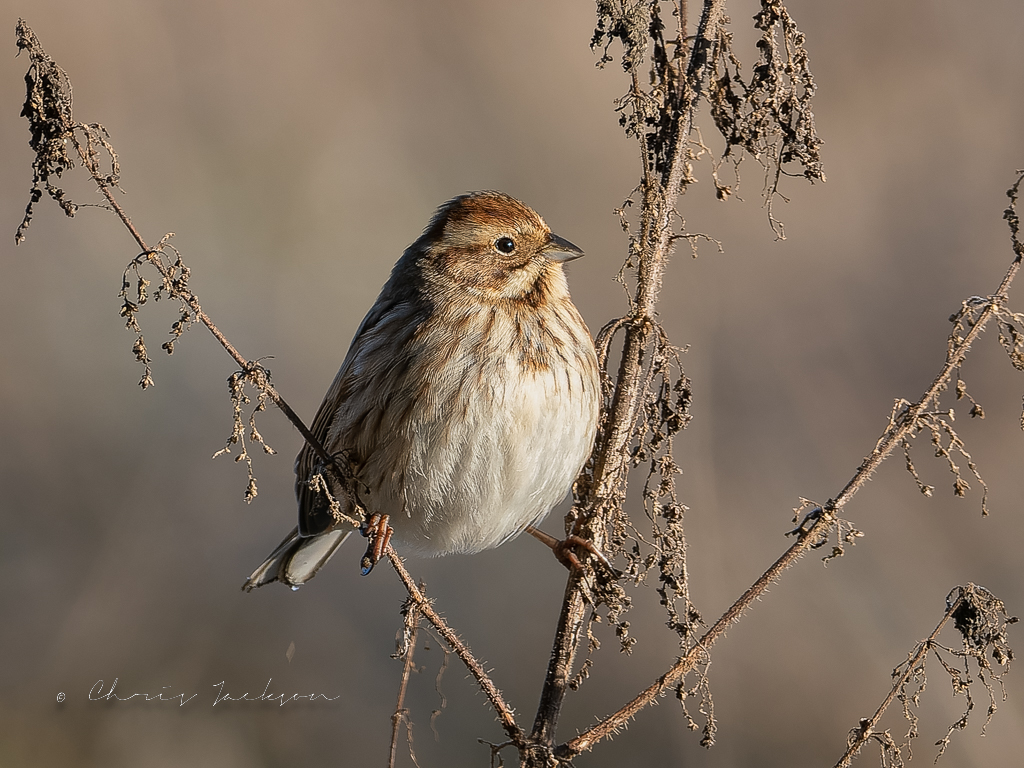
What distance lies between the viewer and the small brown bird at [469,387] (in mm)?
2768

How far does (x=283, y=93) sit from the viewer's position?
579 centimetres

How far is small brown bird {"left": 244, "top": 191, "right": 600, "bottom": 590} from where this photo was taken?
9.08 ft

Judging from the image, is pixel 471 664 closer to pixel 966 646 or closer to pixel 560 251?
pixel 966 646

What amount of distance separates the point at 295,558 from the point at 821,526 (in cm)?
207

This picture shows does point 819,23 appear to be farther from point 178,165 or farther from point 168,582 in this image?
point 168,582

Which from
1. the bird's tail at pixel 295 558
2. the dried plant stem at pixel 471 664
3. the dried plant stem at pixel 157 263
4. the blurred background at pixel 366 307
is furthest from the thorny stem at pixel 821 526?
the blurred background at pixel 366 307

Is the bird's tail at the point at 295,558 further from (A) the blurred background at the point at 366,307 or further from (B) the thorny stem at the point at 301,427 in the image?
(B) the thorny stem at the point at 301,427

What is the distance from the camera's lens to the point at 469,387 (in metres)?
2.76

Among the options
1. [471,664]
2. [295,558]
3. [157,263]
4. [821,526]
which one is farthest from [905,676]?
[295,558]

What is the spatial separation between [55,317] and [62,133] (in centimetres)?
389

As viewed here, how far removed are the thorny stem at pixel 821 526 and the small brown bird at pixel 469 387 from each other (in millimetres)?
888

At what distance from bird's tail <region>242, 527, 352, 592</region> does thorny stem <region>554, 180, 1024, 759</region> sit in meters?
1.70

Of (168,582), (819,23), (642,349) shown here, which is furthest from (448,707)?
(819,23)

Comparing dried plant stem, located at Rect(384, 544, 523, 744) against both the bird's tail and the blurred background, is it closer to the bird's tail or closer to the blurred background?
the bird's tail
